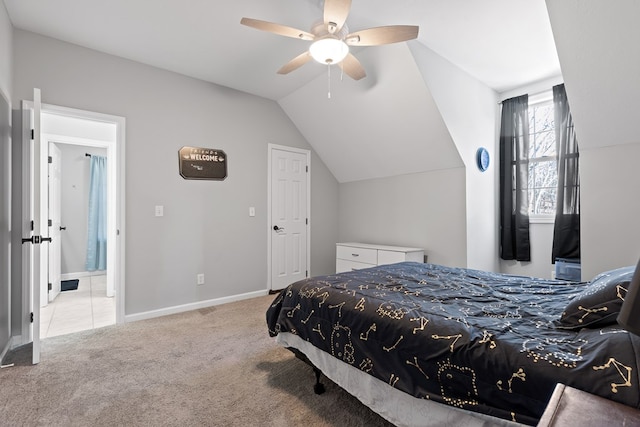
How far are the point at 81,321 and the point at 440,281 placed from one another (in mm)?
3563

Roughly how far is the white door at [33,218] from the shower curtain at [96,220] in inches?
131

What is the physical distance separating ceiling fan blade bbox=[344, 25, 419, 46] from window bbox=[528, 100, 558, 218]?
252 cm

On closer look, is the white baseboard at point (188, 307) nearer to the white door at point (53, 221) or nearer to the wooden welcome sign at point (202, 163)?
the wooden welcome sign at point (202, 163)

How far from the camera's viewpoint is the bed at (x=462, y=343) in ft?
3.24

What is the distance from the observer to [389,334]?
1403 mm

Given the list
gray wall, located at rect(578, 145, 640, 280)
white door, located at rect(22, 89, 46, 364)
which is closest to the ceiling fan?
white door, located at rect(22, 89, 46, 364)

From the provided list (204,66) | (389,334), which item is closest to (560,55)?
(389,334)

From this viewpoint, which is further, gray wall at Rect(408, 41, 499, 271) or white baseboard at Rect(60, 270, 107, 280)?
white baseboard at Rect(60, 270, 107, 280)

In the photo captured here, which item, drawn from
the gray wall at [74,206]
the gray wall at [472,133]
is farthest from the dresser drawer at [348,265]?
the gray wall at [74,206]

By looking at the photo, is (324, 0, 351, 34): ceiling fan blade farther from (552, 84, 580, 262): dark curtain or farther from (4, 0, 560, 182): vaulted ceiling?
(552, 84, 580, 262): dark curtain

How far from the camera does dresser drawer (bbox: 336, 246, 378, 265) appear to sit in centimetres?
410

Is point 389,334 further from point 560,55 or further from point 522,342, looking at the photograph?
point 560,55

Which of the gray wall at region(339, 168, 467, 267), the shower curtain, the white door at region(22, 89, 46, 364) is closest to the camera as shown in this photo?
the white door at region(22, 89, 46, 364)

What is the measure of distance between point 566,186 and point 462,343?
10.3 feet
